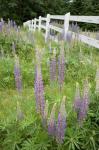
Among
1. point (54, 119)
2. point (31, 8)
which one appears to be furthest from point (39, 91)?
point (31, 8)

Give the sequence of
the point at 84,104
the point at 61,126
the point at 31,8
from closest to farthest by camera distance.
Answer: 1. the point at 61,126
2. the point at 84,104
3. the point at 31,8

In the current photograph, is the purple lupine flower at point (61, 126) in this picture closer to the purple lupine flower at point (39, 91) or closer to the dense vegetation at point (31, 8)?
the purple lupine flower at point (39, 91)

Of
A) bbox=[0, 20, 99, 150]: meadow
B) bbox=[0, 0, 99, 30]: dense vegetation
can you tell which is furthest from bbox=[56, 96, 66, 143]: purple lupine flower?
bbox=[0, 0, 99, 30]: dense vegetation

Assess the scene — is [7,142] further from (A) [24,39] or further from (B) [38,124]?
(A) [24,39]

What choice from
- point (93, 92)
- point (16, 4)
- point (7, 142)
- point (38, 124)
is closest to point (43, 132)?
point (38, 124)

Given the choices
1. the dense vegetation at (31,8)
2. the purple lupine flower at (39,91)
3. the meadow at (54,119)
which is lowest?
the dense vegetation at (31,8)

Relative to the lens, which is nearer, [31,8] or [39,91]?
[39,91]

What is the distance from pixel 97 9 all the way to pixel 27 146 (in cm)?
3938

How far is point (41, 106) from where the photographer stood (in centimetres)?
351

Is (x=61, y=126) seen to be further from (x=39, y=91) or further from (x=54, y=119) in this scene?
(x=39, y=91)

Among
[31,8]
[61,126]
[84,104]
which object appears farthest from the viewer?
[31,8]

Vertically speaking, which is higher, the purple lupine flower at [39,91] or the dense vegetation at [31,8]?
the purple lupine flower at [39,91]

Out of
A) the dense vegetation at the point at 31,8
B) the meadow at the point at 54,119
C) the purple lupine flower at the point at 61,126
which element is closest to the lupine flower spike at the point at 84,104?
the meadow at the point at 54,119

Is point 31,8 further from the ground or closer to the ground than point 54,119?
closer to the ground
